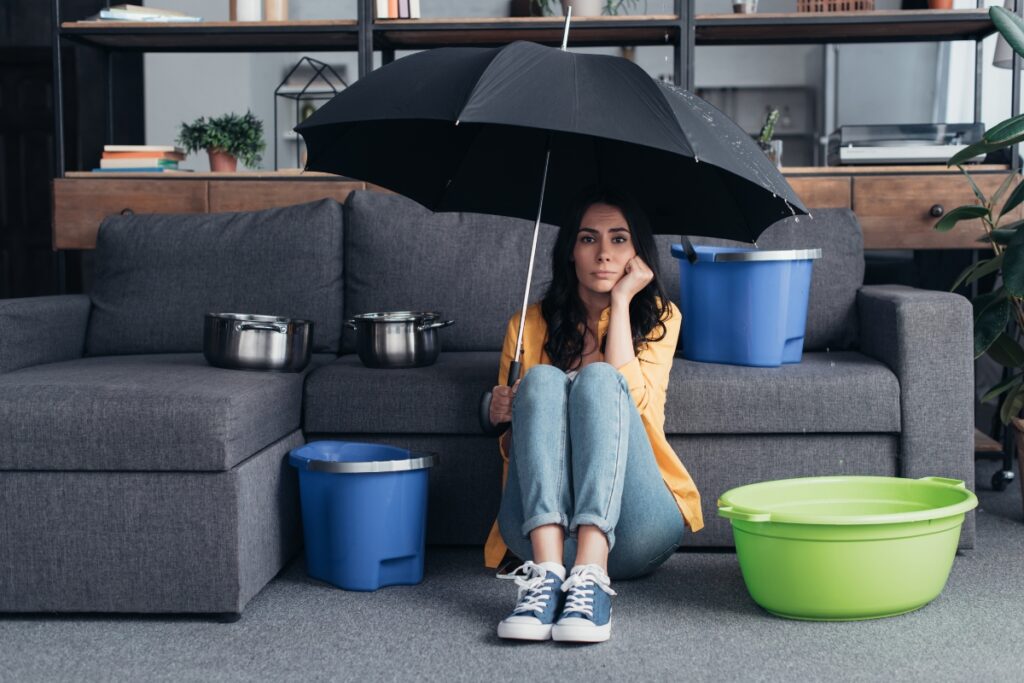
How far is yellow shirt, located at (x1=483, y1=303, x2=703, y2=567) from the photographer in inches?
86.4

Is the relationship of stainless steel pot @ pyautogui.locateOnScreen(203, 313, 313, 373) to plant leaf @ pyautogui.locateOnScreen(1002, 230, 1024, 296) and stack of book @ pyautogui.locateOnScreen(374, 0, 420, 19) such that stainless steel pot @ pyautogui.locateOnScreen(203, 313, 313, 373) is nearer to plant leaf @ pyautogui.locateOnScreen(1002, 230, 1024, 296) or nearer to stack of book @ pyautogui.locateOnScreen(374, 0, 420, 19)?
stack of book @ pyautogui.locateOnScreen(374, 0, 420, 19)

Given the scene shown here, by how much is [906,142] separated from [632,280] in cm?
169

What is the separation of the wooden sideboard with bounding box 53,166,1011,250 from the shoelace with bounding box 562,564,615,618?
174cm

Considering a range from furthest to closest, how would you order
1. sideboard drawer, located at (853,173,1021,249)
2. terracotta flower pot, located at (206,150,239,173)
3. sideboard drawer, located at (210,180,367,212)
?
1. terracotta flower pot, located at (206,150,239,173)
2. sideboard drawer, located at (210,180,367,212)
3. sideboard drawer, located at (853,173,1021,249)

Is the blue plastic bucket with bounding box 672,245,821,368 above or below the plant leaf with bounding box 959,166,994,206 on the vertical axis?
below

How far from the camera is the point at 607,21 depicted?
3.51 metres

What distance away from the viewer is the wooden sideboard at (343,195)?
3.36 metres

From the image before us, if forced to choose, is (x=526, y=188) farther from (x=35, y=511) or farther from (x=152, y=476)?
(x=35, y=511)

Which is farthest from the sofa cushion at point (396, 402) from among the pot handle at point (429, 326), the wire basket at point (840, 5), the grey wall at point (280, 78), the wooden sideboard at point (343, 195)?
the grey wall at point (280, 78)

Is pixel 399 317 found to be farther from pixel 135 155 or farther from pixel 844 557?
pixel 135 155

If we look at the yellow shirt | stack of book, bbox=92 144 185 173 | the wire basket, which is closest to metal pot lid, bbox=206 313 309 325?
the yellow shirt

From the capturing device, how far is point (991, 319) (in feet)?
9.54

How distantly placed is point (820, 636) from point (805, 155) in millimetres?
5856

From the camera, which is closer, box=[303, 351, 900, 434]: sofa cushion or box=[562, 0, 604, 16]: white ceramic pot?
box=[303, 351, 900, 434]: sofa cushion
